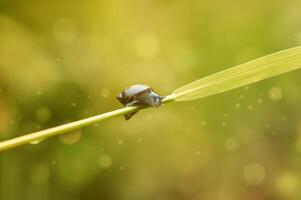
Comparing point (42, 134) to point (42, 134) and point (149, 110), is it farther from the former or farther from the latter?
point (149, 110)

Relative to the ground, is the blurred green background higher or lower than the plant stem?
lower

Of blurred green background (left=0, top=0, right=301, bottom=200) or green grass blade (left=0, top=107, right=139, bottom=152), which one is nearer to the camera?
green grass blade (left=0, top=107, right=139, bottom=152)

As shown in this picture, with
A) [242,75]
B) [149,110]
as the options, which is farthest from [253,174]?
[242,75]

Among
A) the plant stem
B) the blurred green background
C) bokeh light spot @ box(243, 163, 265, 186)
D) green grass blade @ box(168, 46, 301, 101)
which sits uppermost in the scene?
the plant stem

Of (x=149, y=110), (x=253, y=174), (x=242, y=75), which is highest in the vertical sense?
(x=242, y=75)

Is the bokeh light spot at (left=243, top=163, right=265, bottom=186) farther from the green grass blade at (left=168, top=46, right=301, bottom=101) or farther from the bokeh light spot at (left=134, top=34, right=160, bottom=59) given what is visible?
the green grass blade at (left=168, top=46, right=301, bottom=101)

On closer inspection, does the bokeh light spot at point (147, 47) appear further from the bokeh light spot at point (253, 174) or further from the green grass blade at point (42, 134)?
the green grass blade at point (42, 134)

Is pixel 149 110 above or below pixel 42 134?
below

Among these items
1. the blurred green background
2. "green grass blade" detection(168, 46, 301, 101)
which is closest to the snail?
"green grass blade" detection(168, 46, 301, 101)
